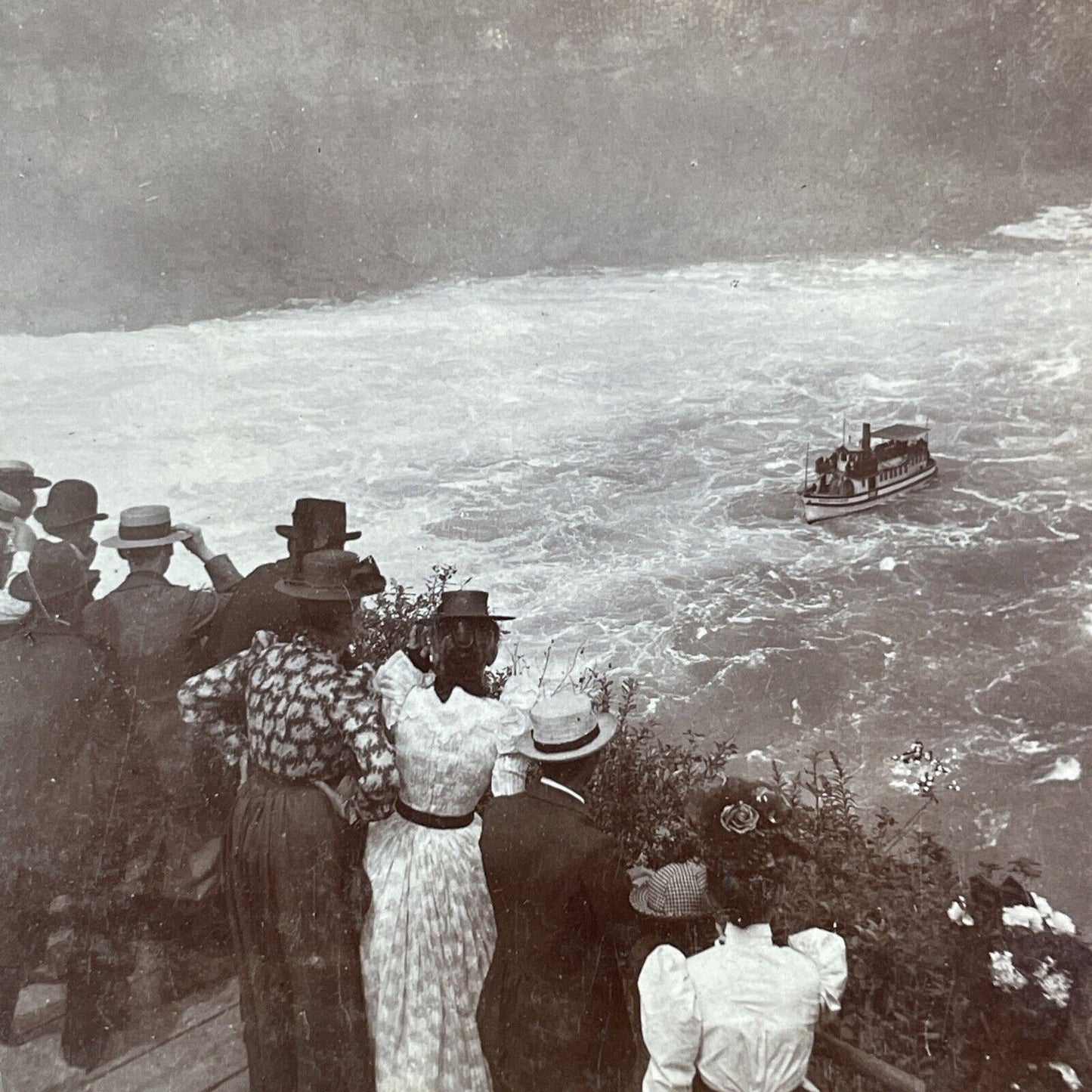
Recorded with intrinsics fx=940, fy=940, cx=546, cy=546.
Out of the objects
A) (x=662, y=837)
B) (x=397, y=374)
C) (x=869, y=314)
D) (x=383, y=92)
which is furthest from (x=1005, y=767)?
(x=383, y=92)

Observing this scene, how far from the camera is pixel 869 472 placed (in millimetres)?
2482

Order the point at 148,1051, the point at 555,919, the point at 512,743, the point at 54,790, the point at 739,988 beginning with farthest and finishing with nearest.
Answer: the point at 54,790 < the point at 148,1051 < the point at 512,743 < the point at 555,919 < the point at 739,988

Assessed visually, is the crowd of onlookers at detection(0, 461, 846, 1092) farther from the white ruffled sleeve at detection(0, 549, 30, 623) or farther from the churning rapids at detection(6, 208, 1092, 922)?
the churning rapids at detection(6, 208, 1092, 922)

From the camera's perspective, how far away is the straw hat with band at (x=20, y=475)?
9.19 ft

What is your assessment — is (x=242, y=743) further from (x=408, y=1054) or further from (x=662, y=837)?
(x=662, y=837)

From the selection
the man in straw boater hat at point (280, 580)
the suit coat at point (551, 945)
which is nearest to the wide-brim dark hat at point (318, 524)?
Result: the man in straw boater hat at point (280, 580)

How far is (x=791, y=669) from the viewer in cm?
245

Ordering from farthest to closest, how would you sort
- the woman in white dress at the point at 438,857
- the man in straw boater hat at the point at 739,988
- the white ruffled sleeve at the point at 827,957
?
the woman in white dress at the point at 438,857
the white ruffled sleeve at the point at 827,957
the man in straw boater hat at the point at 739,988

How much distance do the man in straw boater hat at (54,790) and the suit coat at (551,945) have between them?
1160mm

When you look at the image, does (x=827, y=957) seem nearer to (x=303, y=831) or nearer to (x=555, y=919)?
(x=555, y=919)

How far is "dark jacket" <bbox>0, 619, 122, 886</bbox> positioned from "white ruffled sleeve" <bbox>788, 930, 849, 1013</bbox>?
198 cm

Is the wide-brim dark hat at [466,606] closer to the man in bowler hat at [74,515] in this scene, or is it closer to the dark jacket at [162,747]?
the dark jacket at [162,747]

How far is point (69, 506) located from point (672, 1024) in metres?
2.21

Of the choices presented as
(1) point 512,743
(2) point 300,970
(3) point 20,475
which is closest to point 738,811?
(1) point 512,743
